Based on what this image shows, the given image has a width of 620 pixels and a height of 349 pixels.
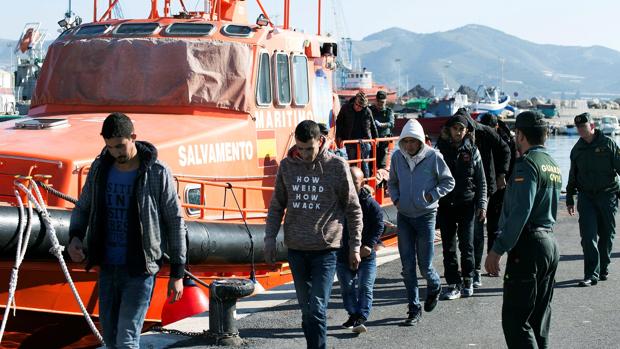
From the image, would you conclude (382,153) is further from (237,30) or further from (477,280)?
(477,280)

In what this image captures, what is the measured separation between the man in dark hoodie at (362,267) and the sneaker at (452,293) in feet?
3.60

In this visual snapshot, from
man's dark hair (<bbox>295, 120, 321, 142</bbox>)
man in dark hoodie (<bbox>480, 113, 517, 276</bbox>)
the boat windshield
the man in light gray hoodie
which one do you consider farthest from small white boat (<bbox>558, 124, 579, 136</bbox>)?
man's dark hair (<bbox>295, 120, 321, 142</bbox>)

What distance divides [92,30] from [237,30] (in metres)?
1.64

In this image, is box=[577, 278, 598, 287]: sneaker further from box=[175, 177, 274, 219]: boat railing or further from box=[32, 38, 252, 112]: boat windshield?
box=[32, 38, 252, 112]: boat windshield

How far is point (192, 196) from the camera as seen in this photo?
8648mm

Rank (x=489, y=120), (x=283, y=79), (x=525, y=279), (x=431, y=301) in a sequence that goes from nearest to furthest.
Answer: (x=525, y=279) < (x=431, y=301) < (x=489, y=120) < (x=283, y=79)

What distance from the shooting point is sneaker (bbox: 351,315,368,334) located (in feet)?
22.6

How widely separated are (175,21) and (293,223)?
487 cm

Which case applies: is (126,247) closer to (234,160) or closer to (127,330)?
(127,330)

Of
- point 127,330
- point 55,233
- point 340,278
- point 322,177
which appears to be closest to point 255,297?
point 340,278

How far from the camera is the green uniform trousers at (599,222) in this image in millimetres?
8969

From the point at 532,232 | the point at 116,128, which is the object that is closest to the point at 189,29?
the point at 116,128

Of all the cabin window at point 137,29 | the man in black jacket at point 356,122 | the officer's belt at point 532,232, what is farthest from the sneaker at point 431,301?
the cabin window at point 137,29

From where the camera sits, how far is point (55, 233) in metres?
6.66
